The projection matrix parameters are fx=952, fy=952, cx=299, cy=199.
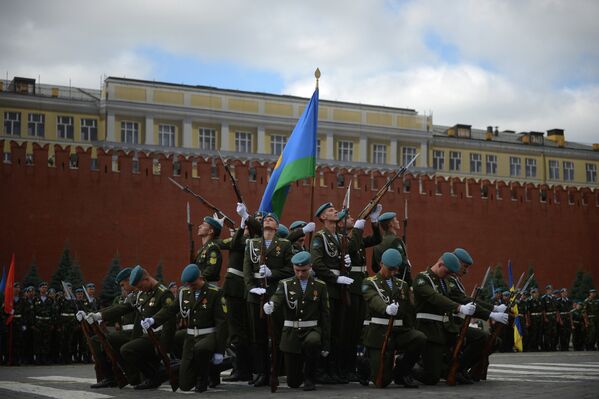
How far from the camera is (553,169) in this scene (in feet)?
200

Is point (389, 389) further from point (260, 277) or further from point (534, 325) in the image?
point (534, 325)

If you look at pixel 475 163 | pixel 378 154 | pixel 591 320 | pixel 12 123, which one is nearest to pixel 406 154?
pixel 378 154

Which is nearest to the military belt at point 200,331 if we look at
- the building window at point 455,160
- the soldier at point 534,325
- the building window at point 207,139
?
the soldier at point 534,325

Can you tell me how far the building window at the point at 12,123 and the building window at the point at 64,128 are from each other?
1.94 m

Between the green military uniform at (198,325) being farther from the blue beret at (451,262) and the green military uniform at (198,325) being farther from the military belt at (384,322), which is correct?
the blue beret at (451,262)

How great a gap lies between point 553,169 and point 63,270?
38287mm

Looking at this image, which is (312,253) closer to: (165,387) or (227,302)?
(227,302)

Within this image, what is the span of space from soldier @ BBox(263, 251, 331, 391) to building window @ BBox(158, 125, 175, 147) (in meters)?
39.3

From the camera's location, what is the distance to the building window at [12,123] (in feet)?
153

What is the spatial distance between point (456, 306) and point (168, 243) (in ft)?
83.0

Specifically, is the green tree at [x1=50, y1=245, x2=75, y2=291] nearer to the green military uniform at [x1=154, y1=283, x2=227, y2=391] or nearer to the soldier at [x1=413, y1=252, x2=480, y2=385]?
the green military uniform at [x1=154, y1=283, x2=227, y2=391]

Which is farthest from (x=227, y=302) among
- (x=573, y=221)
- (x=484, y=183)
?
(x=573, y=221)

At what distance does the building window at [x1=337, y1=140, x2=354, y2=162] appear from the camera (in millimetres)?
52812

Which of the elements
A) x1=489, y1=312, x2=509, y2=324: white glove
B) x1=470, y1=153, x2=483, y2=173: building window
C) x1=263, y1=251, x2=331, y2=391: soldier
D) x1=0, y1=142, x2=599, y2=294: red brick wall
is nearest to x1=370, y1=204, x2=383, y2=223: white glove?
x1=263, y1=251, x2=331, y2=391: soldier
